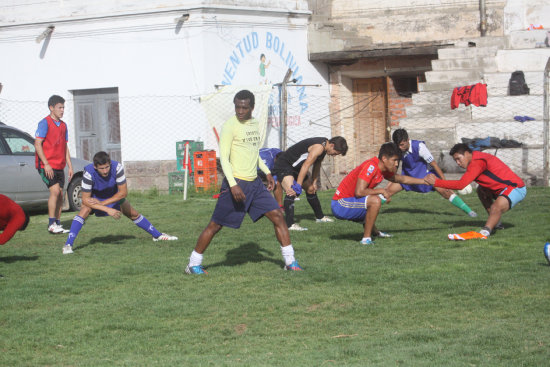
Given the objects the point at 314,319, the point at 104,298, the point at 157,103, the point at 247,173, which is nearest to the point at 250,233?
the point at 247,173

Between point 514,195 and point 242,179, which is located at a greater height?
point 242,179

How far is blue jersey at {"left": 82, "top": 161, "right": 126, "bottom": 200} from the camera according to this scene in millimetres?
9812

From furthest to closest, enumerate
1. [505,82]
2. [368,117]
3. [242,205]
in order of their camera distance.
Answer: [368,117] < [505,82] < [242,205]

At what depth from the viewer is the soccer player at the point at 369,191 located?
9.53 m

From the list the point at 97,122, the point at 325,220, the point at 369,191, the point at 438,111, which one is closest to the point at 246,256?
the point at 369,191

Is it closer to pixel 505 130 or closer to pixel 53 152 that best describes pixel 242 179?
pixel 53 152

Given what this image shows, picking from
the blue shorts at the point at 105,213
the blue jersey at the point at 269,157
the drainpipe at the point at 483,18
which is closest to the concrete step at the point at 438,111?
the drainpipe at the point at 483,18

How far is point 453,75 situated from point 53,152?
424 inches

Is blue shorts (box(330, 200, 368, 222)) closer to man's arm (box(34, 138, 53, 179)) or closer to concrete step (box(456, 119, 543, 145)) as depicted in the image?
man's arm (box(34, 138, 53, 179))

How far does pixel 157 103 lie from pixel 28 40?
413cm

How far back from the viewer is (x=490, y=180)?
388 inches

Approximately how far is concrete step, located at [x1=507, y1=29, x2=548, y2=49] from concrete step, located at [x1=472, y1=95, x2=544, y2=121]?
2.45 m

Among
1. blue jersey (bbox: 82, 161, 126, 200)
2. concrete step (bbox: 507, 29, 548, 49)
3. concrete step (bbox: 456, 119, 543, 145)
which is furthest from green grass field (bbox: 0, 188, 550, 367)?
concrete step (bbox: 507, 29, 548, 49)

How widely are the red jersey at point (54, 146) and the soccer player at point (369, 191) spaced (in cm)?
428
